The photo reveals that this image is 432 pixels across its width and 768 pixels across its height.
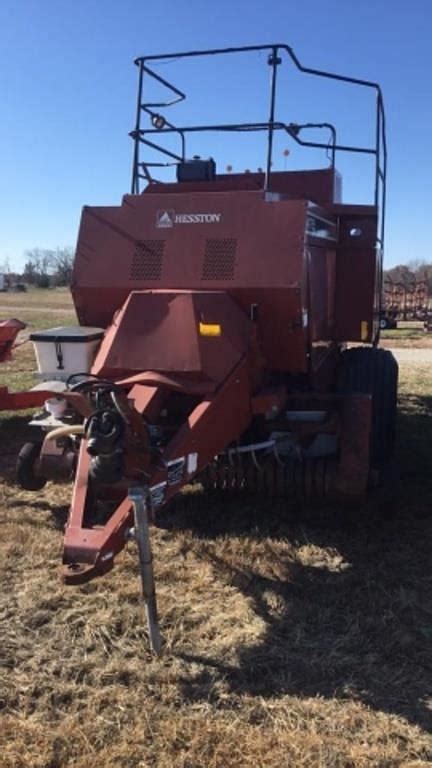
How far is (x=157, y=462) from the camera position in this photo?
10.9 ft

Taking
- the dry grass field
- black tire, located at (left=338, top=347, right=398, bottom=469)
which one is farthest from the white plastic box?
black tire, located at (left=338, top=347, right=398, bottom=469)

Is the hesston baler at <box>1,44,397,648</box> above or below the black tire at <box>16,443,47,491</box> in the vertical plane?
above

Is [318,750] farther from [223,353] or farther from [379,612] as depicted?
[223,353]

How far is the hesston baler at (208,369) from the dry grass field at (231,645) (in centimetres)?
34

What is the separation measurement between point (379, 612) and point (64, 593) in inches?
59.6

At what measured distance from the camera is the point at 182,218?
4.39 m

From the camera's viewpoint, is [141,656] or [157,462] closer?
[141,656]

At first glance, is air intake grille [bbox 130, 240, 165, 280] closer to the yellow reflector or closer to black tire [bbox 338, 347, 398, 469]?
the yellow reflector

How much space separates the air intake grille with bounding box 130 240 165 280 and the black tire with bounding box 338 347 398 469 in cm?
159

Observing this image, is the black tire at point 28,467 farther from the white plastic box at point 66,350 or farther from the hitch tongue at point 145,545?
the hitch tongue at point 145,545

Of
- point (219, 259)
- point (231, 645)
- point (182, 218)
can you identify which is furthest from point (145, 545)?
point (182, 218)

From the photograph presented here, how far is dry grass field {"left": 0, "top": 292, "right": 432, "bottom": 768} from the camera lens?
2.59m

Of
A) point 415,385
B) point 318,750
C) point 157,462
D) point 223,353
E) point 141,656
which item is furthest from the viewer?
point 415,385

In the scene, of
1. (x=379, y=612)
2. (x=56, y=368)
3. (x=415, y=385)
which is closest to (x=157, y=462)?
(x=379, y=612)
